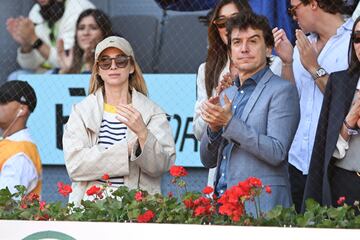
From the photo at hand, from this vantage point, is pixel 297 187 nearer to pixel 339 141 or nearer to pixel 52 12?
pixel 339 141

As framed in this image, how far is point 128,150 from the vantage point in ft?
21.7

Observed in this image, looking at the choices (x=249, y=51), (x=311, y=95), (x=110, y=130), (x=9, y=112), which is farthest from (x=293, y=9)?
(x=9, y=112)

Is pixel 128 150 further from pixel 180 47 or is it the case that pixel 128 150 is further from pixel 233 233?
pixel 180 47

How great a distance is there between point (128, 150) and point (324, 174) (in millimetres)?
1071

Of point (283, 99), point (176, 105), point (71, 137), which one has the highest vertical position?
point (283, 99)

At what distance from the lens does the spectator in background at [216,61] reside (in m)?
6.91

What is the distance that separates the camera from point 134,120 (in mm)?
6488

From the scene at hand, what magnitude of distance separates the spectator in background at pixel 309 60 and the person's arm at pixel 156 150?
69 centimetres

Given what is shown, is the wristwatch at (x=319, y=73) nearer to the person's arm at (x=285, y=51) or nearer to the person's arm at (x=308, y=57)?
the person's arm at (x=308, y=57)

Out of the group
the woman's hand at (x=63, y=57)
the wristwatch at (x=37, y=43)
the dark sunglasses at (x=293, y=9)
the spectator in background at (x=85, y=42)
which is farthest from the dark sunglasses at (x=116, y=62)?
the wristwatch at (x=37, y=43)

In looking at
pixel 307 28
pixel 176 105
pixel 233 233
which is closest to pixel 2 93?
pixel 176 105

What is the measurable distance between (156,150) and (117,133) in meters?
0.30

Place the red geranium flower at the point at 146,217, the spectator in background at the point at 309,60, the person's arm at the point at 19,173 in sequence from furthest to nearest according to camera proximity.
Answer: the person's arm at the point at 19,173 → the spectator in background at the point at 309,60 → the red geranium flower at the point at 146,217

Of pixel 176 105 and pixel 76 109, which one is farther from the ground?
pixel 76 109
